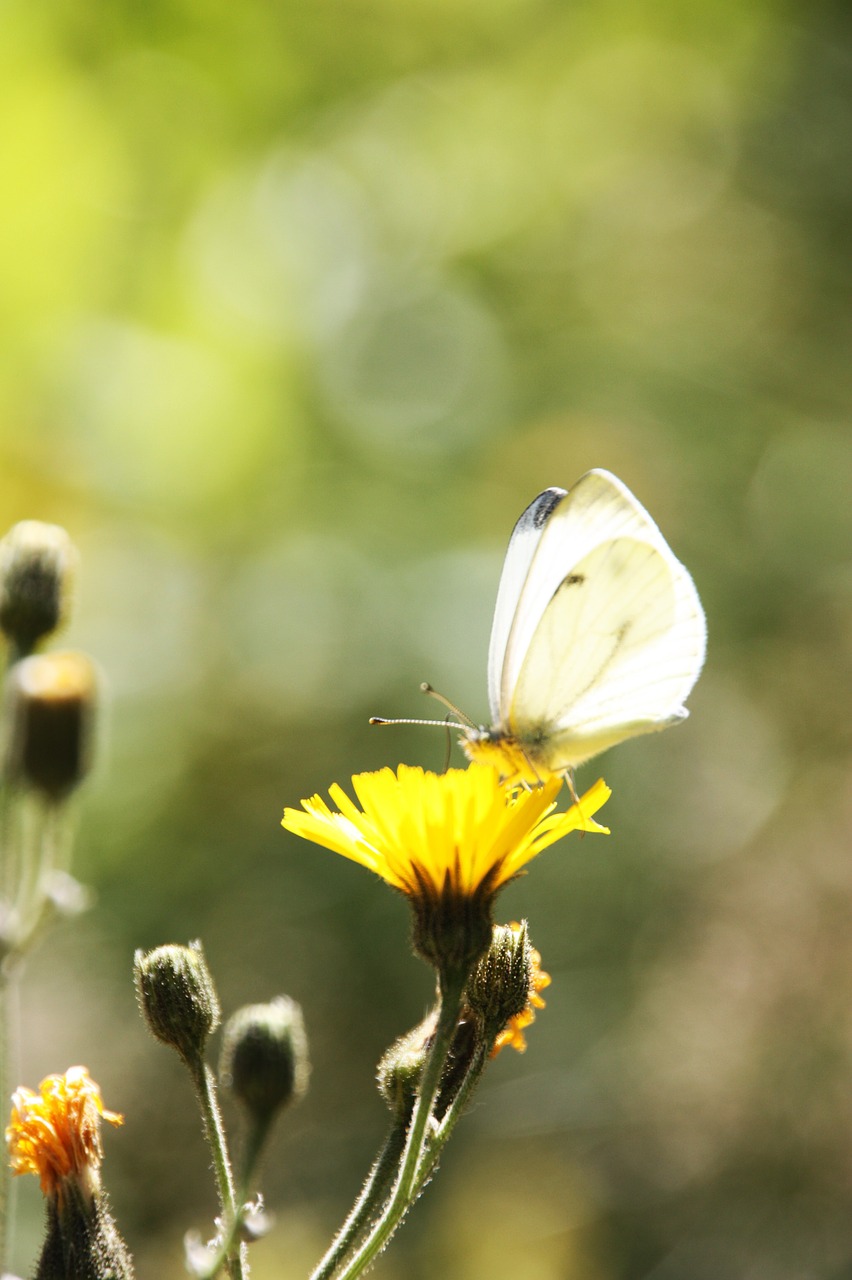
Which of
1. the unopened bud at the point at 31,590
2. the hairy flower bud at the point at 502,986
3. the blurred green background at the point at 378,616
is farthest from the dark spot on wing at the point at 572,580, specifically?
the blurred green background at the point at 378,616

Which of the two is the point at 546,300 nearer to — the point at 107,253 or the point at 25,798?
the point at 107,253

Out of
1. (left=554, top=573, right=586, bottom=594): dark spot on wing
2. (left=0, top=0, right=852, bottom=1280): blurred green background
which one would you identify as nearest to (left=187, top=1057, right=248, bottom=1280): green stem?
(left=554, top=573, right=586, bottom=594): dark spot on wing

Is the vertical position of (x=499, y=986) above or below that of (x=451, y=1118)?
above

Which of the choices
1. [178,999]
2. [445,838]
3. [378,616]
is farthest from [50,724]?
[378,616]

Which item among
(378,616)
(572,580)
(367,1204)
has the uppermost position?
(378,616)

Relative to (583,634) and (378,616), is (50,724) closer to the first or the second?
(583,634)

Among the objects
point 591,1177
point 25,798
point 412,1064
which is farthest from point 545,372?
point 412,1064

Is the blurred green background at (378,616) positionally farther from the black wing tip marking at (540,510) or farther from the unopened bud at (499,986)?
the unopened bud at (499,986)
